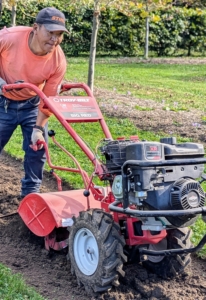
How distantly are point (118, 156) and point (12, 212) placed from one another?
1.88 meters

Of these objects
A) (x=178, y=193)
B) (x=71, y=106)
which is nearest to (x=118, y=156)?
(x=178, y=193)

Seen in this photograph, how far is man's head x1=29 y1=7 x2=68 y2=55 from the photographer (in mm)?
4375

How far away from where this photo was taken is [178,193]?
11.1ft

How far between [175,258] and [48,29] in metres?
1.99

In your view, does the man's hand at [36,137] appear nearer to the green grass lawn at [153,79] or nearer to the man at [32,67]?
the man at [32,67]

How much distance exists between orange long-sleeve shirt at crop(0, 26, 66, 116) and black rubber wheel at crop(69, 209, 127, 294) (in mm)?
1222

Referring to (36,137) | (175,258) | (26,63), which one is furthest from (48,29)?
(175,258)

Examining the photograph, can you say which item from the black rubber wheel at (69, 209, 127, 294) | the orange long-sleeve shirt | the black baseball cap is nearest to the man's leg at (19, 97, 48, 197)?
the orange long-sleeve shirt

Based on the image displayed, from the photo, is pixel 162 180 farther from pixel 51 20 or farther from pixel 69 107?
pixel 51 20

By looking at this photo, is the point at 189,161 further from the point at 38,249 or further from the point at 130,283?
the point at 38,249

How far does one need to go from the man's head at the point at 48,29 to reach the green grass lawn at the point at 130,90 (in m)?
2.00

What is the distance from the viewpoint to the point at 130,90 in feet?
39.9

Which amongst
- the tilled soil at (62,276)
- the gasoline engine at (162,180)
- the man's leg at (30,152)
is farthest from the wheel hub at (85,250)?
the man's leg at (30,152)

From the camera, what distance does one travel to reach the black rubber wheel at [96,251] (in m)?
3.58
